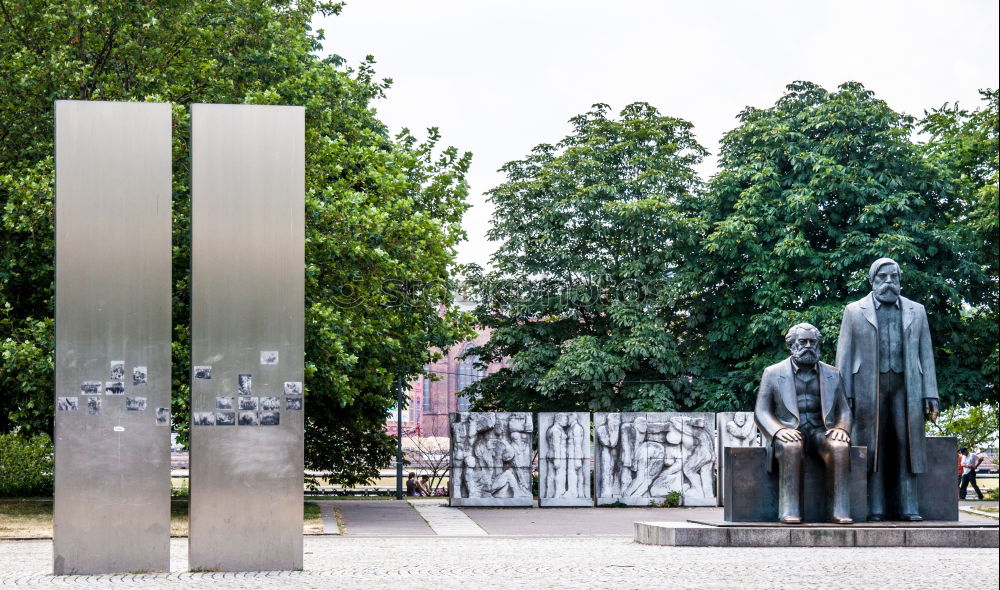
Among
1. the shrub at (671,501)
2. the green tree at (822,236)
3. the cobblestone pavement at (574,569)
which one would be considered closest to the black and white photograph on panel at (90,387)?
the cobblestone pavement at (574,569)

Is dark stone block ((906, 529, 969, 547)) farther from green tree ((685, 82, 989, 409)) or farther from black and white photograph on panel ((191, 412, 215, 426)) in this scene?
green tree ((685, 82, 989, 409))

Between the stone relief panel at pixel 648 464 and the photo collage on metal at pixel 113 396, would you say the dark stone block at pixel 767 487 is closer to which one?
the photo collage on metal at pixel 113 396

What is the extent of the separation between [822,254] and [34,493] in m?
20.6

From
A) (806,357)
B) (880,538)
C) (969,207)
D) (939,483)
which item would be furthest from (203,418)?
(969,207)

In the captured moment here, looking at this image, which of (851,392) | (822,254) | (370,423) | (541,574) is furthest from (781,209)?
(541,574)

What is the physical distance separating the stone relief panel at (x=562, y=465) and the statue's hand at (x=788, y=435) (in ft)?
34.9

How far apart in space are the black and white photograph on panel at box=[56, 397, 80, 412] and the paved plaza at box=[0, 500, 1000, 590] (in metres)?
1.49

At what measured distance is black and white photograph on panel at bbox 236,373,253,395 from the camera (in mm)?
11641

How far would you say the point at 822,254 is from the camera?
107ft

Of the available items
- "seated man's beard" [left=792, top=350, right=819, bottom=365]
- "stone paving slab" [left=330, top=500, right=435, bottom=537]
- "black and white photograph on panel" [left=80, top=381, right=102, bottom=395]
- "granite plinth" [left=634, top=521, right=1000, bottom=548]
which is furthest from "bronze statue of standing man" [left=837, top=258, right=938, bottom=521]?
"black and white photograph on panel" [left=80, top=381, right=102, bottom=395]

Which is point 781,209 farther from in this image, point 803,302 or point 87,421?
point 87,421

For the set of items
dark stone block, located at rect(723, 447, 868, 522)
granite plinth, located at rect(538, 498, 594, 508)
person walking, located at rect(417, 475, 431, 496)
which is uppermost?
dark stone block, located at rect(723, 447, 868, 522)

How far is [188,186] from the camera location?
21359 millimetres

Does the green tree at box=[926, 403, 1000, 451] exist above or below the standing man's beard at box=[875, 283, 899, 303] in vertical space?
below
